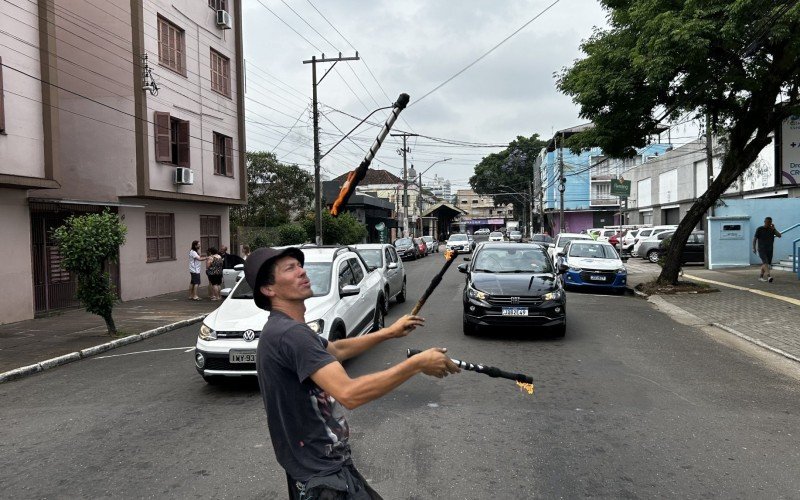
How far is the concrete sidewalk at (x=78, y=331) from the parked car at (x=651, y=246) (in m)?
22.0

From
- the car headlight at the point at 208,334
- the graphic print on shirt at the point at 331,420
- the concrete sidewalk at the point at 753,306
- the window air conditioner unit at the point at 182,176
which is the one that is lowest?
the concrete sidewalk at the point at 753,306

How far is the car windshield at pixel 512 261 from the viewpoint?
35.4 feet

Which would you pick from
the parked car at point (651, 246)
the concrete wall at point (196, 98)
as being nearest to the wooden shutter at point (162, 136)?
the concrete wall at point (196, 98)

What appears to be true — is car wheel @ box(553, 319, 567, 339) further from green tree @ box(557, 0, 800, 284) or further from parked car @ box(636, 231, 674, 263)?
parked car @ box(636, 231, 674, 263)

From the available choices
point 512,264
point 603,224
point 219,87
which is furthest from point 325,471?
point 603,224

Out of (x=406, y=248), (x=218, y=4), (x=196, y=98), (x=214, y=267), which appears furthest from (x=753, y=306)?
(x=406, y=248)

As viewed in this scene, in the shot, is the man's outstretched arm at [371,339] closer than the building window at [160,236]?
Yes

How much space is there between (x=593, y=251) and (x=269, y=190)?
2348cm

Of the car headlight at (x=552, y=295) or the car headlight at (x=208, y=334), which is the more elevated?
the car headlight at (x=552, y=295)

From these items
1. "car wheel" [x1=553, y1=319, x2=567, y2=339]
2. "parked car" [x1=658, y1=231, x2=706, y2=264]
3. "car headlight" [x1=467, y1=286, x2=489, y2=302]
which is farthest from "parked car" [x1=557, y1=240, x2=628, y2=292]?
"parked car" [x1=658, y1=231, x2=706, y2=264]

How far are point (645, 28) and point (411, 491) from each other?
12.9m

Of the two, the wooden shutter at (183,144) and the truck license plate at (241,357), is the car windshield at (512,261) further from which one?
the wooden shutter at (183,144)

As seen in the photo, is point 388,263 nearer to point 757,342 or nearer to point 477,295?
point 477,295

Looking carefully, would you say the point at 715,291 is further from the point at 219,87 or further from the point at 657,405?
the point at 219,87
